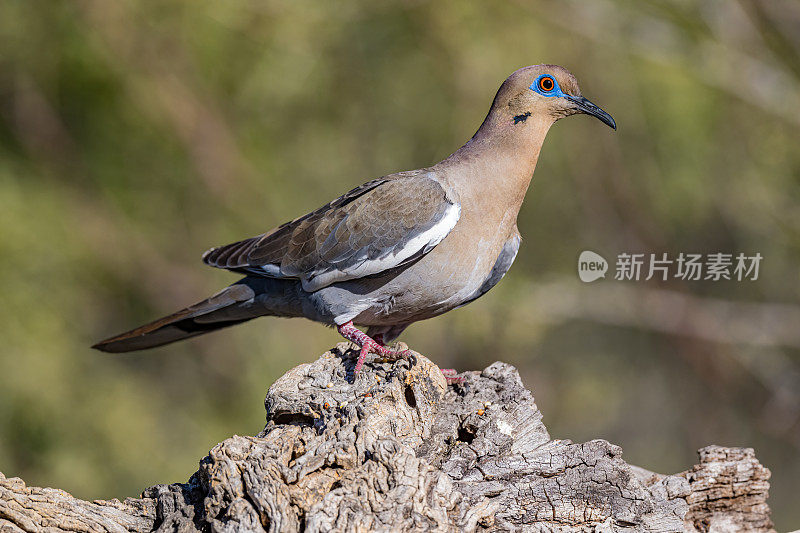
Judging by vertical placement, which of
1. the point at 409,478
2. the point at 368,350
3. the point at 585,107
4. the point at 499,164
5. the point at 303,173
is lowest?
the point at 409,478

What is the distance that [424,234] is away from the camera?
3.59 meters

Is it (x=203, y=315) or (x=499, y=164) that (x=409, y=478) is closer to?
(x=499, y=164)

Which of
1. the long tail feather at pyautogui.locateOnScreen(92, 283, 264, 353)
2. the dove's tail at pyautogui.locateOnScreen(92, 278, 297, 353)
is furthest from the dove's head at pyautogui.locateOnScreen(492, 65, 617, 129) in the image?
the long tail feather at pyautogui.locateOnScreen(92, 283, 264, 353)

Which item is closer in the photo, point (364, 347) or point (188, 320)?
point (364, 347)

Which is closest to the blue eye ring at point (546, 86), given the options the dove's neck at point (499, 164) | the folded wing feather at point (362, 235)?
the dove's neck at point (499, 164)

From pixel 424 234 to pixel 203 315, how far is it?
1306 mm

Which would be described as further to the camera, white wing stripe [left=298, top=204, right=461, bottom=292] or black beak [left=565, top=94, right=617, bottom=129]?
black beak [left=565, top=94, right=617, bottom=129]

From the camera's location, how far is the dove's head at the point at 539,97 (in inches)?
150

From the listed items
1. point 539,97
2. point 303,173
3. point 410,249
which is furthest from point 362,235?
point 303,173

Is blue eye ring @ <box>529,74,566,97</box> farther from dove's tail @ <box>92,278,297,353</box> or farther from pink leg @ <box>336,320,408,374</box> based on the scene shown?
dove's tail @ <box>92,278,297,353</box>

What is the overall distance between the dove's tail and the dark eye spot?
1.54m

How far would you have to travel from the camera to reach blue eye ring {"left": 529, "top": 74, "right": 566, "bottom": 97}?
12.5 feet

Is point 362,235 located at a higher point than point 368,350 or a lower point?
higher

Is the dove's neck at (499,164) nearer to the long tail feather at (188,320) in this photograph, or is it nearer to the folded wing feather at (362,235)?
the folded wing feather at (362,235)
